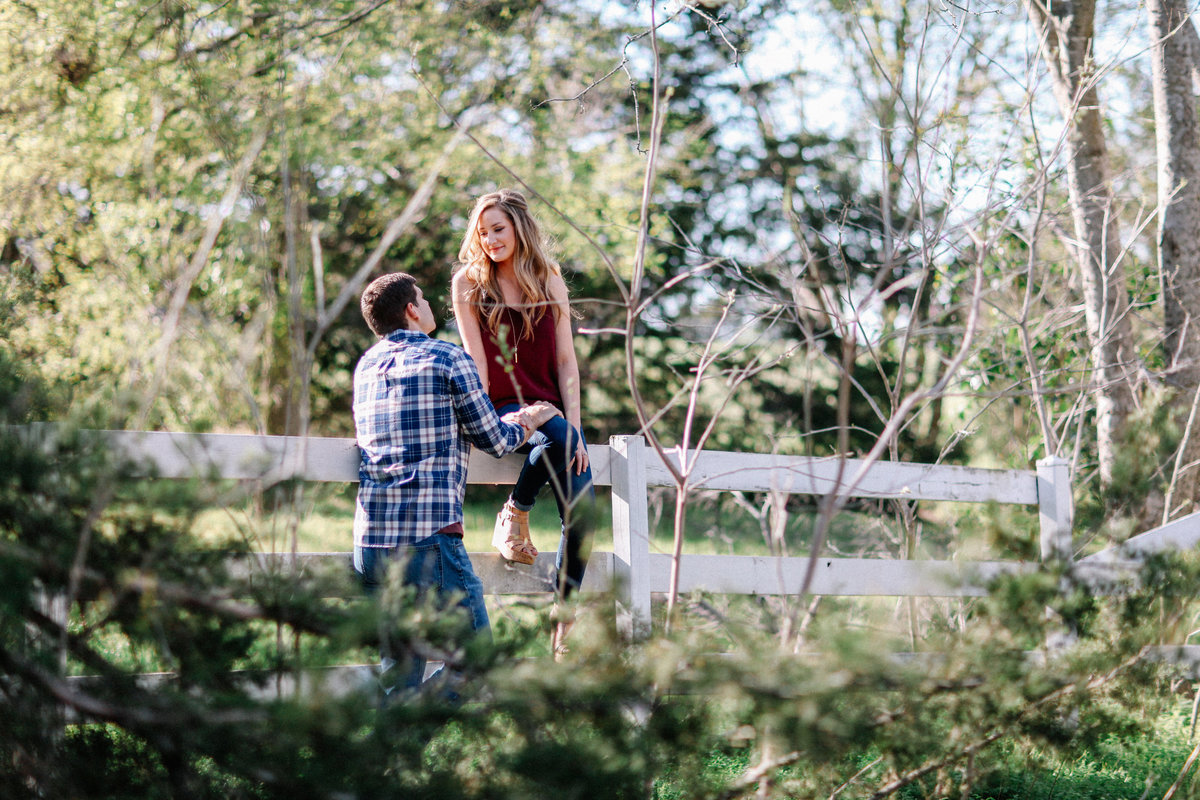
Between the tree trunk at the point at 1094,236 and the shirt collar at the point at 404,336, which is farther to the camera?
the tree trunk at the point at 1094,236

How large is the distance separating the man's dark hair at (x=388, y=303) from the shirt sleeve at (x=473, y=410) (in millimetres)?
258

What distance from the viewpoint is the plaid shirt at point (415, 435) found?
284 cm

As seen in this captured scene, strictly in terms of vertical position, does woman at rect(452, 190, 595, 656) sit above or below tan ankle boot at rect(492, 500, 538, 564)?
above

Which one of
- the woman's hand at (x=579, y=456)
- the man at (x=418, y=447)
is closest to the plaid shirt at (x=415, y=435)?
the man at (x=418, y=447)

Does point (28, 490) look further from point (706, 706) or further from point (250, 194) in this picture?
point (706, 706)

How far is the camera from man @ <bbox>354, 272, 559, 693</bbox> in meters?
2.83

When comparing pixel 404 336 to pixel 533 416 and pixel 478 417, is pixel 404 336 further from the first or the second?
pixel 533 416

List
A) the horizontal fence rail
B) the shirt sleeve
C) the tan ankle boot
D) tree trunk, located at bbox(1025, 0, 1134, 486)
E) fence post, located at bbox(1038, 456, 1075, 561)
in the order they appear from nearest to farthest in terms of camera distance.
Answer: the horizontal fence rail < the shirt sleeve < the tan ankle boot < fence post, located at bbox(1038, 456, 1075, 561) < tree trunk, located at bbox(1025, 0, 1134, 486)

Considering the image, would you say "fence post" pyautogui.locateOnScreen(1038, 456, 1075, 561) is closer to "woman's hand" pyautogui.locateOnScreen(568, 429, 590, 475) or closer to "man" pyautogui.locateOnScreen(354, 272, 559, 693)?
"woman's hand" pyautogui.locateOnScreen(568, 429, 590, 475)

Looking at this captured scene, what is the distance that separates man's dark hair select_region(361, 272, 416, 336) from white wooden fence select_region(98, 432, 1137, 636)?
389 mm

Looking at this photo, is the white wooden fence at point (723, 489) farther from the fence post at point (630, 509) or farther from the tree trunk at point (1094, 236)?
the tree trunk at point (1094, 236)

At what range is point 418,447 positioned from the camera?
2.88 meters

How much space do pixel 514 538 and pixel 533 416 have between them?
0.43 m

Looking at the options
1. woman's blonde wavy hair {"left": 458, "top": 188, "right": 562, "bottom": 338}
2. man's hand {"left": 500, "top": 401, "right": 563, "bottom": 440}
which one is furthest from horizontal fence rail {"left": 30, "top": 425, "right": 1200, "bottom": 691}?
woman's blonde wavy hair {"left": 458, "top": 188, "right": 562, "bottom": 338}
